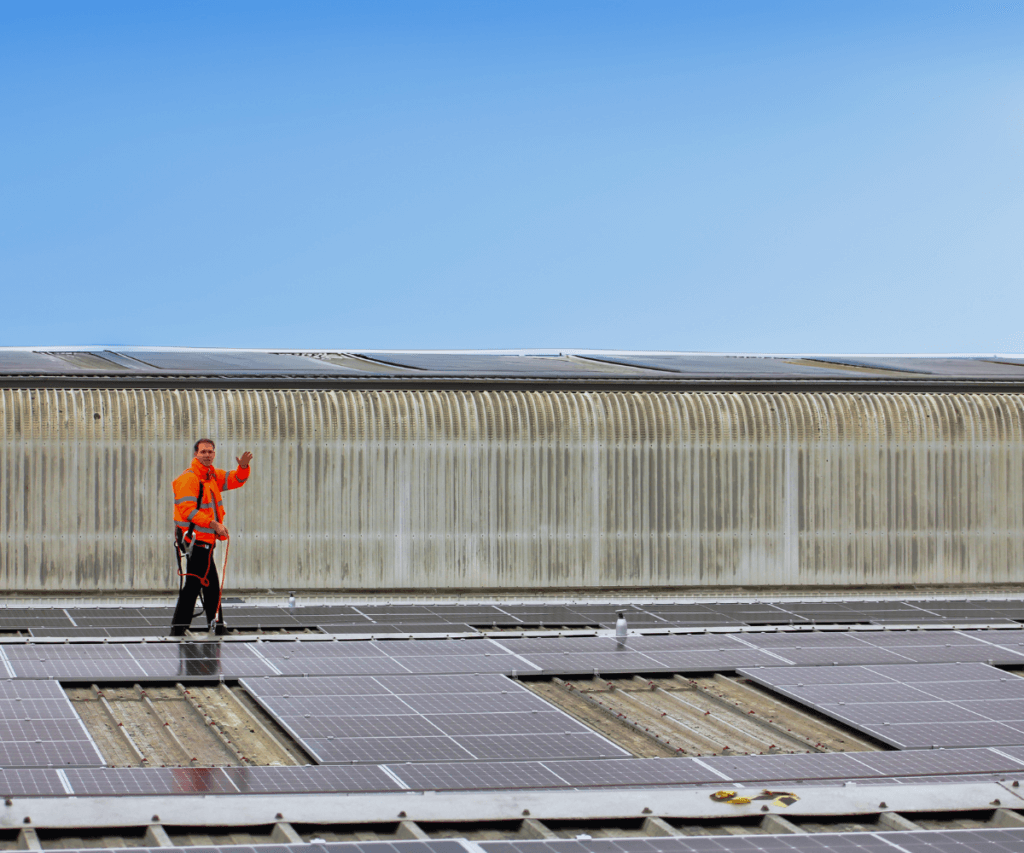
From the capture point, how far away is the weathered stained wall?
19953 millimetres

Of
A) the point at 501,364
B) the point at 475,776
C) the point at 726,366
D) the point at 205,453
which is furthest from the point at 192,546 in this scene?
the point at 726,366

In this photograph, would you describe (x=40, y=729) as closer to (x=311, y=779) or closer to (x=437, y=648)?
(x=311, y=779)

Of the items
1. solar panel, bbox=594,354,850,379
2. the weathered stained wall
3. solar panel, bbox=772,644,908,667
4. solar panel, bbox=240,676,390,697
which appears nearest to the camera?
solar panel, bbox=240,676,390,697

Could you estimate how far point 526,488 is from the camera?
2102 cm

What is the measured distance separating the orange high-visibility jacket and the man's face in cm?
5

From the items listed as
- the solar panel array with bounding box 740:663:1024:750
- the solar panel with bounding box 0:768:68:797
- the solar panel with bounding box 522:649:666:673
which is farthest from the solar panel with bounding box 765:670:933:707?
the solar panel with bounding box 0:768:68:797

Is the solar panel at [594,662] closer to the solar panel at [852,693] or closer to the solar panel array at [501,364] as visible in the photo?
the solar panel at [852,693]

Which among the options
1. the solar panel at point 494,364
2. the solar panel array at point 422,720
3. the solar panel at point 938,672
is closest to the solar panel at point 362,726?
the solar panel array at point 422,720

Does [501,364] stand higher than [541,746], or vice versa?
[501,364]

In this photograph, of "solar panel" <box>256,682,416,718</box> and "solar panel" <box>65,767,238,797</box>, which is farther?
"solar panel" <box>256,682,416,718</box>

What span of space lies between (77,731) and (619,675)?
4954 millimetres

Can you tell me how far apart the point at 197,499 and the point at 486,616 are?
4.27 meters

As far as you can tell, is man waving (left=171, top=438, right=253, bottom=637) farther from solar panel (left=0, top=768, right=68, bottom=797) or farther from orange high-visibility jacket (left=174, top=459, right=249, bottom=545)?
solar panel (left=0, top=768, right=68, bottom=797)

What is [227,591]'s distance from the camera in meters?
20.2
